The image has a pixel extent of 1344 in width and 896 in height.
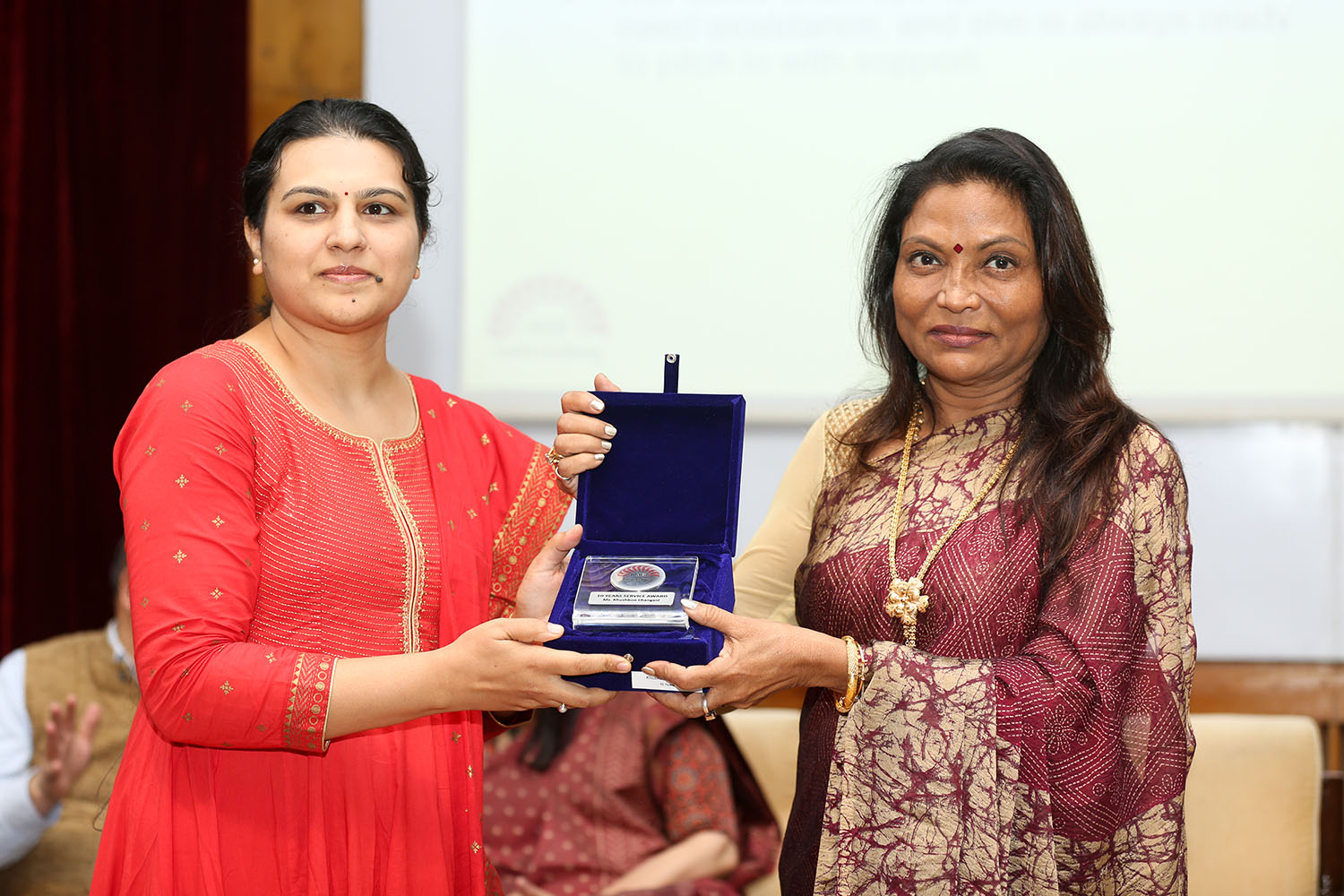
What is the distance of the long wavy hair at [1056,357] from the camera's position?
1586mm

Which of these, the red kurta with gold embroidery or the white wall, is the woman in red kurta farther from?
the white wall

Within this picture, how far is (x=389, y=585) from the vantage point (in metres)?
1.47

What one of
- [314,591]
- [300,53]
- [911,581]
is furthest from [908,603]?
[300,53]

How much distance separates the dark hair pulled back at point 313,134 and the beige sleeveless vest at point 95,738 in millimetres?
1871

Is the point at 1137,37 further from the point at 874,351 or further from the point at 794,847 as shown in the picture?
the point at 794,847

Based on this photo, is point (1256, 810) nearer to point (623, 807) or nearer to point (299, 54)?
point (623, 807)

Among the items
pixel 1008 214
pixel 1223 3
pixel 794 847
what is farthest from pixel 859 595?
pixel 1223 3

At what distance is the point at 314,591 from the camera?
142cm

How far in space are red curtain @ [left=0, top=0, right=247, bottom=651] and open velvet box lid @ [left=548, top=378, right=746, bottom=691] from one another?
2300 mm

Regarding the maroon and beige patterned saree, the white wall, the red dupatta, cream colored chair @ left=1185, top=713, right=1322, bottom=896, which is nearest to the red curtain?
the white wall

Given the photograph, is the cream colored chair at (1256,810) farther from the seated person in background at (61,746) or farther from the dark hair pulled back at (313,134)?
the seated person in background at (61,746)

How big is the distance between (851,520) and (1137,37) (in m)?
2.07

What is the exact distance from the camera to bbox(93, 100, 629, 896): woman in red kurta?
1.33m

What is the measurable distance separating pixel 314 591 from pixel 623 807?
151 centimetres
